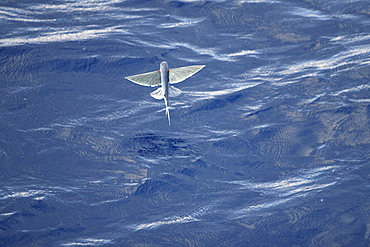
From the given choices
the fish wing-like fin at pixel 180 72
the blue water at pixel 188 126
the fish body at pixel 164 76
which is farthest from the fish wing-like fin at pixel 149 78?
the blue water at pixel 188 126

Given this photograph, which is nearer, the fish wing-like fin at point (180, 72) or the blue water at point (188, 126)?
the fish wing-like fin at point (180, 72)

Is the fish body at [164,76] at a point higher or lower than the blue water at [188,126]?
higher

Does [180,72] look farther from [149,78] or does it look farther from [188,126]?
[188,126]

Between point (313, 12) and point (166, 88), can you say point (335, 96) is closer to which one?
point (313, 12)

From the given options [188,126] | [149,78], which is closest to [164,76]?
[149,78]

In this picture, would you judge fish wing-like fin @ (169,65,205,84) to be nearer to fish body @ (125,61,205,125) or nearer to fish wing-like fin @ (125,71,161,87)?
fish body @ (125,61,205,125)

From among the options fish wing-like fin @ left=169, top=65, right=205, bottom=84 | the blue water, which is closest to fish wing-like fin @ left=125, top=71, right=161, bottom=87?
fish wing-like fin @ left=169, top=65, right=205, bottom=84

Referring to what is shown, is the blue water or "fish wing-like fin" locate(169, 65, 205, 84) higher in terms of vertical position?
"fish wing-like fin" locate(169, 65, 205, 84)

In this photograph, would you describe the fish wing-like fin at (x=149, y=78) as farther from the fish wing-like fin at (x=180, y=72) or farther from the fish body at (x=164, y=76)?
the fish wing-like fin at (x=180, y=72)
